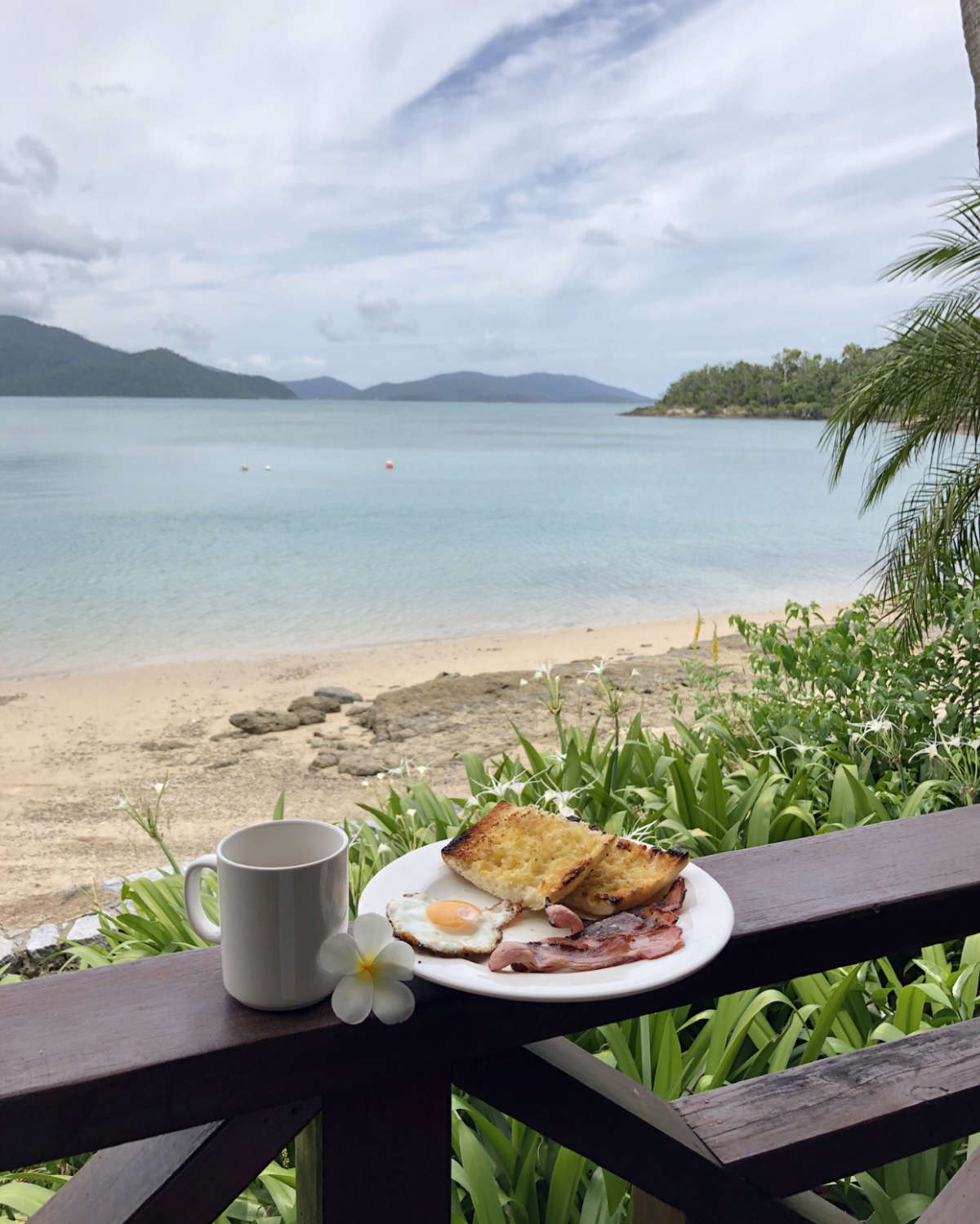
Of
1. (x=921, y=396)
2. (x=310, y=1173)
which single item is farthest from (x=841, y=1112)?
(x=921, y=396)

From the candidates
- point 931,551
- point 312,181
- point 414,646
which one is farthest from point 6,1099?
point 312,181

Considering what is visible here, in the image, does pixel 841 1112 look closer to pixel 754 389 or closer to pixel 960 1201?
pixel 960 1201

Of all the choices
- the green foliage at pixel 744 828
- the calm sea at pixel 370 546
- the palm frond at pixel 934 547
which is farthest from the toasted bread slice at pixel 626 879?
the calm sea at pixel 370 546

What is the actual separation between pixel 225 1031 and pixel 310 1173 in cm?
22

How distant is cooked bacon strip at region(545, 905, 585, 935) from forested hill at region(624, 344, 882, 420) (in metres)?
58.6

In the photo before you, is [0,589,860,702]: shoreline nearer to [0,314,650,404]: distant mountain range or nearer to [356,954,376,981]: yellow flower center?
[356,954,376,981]: yellow flower center

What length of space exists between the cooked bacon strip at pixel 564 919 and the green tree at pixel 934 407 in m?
4.76

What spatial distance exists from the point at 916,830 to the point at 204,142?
57173 millimetres

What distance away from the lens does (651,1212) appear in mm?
1058

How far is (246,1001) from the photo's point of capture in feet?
2.62

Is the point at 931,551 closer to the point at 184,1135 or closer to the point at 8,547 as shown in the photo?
the point at 184,1135

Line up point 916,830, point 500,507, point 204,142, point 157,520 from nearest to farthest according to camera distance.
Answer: point 916,830 → point 157,520 → point 500,507 → point 204,142

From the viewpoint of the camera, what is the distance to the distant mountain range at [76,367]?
124m

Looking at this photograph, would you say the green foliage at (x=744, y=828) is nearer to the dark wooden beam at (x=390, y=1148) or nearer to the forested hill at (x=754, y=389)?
the dark wooden beam at (x=390, y=1148)
